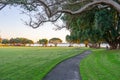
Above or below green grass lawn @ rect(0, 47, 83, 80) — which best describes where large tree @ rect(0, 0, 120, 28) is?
above

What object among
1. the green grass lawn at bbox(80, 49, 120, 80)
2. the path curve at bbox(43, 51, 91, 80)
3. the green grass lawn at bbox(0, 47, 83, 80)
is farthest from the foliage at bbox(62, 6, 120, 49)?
the path curve at bbox(43, 51, 91, 80)

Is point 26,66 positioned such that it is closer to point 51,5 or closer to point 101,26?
point 51,5

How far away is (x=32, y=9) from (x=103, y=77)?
5.93 meters

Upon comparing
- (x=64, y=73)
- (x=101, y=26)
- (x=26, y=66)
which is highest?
(x=101, y=26)

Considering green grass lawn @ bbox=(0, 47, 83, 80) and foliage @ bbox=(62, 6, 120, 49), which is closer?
green grass lawn @ bbox=(0, 47, 83, 80)

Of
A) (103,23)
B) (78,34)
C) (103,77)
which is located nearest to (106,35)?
(78,34)

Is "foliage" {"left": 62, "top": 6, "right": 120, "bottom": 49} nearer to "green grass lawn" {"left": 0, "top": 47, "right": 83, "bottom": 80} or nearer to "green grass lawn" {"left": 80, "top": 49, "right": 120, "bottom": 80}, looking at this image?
"green grass lawn" {"left": 0, "top": 47, "right": 83, "bottom": 80}

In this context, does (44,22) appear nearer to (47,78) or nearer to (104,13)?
(47,78)

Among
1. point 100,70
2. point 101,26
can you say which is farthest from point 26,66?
point 101,26

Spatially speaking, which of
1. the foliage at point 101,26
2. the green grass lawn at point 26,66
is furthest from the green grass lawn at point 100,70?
the foliage at point 101,26

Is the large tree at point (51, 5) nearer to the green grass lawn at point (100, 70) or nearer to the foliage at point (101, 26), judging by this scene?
the green grass lawn at point (100, 70)

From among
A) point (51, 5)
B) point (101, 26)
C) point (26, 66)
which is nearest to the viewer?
point (51, 5)

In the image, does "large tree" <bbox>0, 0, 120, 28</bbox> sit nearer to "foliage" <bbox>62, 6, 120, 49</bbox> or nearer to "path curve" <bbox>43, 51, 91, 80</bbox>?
"path curve" <bbox>43, 51, 91, 80</bbox>

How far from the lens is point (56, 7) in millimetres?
15883
